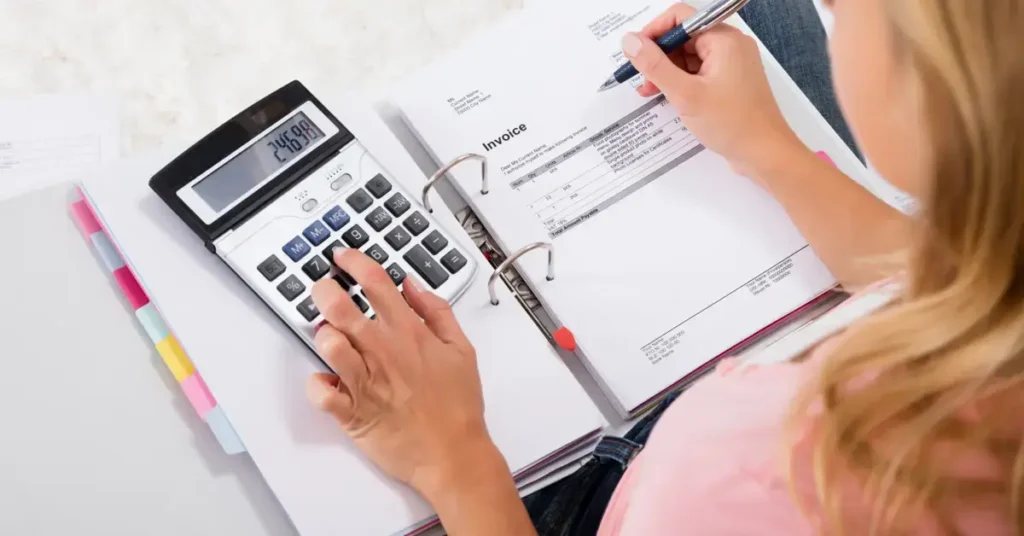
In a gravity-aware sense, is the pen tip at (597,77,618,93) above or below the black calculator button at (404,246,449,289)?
above

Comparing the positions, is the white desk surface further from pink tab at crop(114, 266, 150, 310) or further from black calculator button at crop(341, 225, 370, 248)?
black calculator button at crop(341, 225, 370, 248)

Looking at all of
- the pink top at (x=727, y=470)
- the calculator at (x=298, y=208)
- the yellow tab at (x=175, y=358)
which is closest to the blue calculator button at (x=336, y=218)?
the calculator at (x=298, y=208)

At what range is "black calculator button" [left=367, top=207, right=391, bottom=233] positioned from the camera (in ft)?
1.53

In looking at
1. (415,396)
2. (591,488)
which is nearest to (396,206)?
(415,396)

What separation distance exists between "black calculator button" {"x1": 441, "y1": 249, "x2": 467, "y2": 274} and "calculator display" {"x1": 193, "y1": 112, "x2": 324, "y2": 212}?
113 mm

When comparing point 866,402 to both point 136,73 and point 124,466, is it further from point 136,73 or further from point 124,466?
point 136,73

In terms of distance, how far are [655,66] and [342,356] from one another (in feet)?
0.96

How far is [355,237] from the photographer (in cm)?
46

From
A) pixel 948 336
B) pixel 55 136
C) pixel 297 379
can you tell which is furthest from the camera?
pixel 55 136

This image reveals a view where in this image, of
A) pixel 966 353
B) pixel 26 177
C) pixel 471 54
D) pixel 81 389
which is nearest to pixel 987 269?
pixel 966 353

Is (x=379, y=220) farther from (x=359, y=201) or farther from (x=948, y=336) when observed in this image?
(x=948, y=336)

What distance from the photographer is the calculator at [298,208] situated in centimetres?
44

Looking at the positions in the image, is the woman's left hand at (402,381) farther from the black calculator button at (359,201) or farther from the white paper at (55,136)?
the white paper at (55,136)

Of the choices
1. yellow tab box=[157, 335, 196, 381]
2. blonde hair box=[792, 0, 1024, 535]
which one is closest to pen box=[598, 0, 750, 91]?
blonde hair box=[792, 0, 1024, 535]
